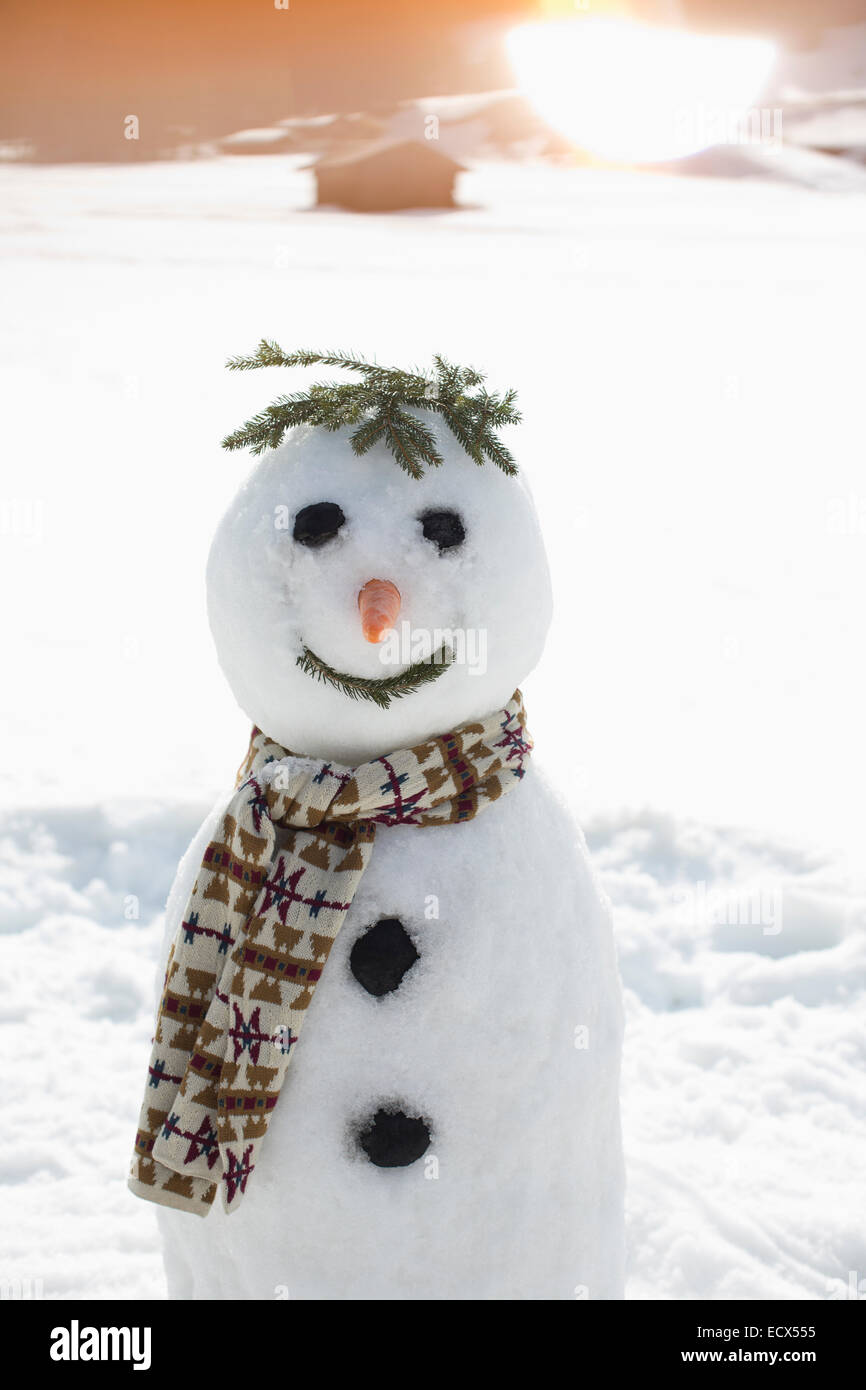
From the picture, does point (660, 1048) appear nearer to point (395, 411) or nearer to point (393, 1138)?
point (393, 1138)

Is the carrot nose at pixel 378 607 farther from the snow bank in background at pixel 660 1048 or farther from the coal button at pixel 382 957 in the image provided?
the snow bank in background at pixel 660 1048

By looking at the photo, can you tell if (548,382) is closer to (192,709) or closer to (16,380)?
(16,380)

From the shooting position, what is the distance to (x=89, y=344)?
28.6 feet

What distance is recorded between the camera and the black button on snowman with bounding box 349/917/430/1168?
1.70 m

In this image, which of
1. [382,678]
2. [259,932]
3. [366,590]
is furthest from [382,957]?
[366,590]

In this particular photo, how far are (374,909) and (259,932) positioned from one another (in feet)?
0.52

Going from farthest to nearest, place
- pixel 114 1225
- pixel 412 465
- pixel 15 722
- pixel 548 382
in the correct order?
pixel 548 382, pixel 15 722, pixel 114 1225, pixel 412 465

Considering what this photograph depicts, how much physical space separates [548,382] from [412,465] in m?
6.68

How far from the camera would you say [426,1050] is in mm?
1725

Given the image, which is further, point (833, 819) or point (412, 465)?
point (833, 819)

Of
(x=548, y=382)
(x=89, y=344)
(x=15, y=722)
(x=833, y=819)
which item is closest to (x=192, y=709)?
(x=15, y=722)

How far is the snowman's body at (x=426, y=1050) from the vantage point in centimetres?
172
